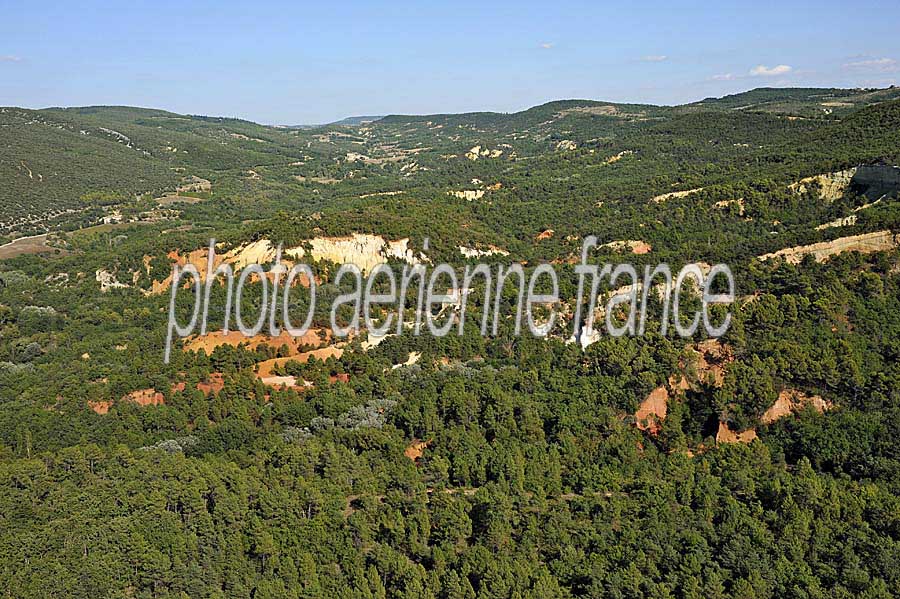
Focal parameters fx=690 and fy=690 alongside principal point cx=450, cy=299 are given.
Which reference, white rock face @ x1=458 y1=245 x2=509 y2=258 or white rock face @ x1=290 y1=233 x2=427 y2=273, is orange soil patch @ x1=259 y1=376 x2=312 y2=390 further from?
white rock face @ x1=458 y1=245 x2=509 y2=258

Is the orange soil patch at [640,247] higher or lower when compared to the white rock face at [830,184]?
lower

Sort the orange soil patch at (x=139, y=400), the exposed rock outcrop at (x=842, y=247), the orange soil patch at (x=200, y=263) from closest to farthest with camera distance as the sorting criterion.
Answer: the orange soil patch at (x=139, y=400) → the exposed rock outcrop at (x=842, y=247) → the orange soil patch at (x=200, y=263)

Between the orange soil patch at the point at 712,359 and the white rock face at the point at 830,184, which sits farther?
the white rock face at the point at 830,184

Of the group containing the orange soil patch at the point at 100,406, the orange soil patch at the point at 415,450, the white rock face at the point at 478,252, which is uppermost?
the white rock face at the point at 478,252

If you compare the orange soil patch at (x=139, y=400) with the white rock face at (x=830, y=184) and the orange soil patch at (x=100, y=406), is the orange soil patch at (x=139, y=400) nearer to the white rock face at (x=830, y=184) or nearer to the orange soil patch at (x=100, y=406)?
the orange soil patch at (x=100, y=406)

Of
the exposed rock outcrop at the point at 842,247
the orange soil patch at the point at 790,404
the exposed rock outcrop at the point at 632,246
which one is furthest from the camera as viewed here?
the exposed rock outcrop at the point at 632,246

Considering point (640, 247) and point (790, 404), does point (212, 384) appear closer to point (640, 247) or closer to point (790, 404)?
point (790, 404)

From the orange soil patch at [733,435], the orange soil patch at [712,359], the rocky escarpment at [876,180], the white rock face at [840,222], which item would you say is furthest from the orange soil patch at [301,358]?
the rocky escarpment at [876,180]
